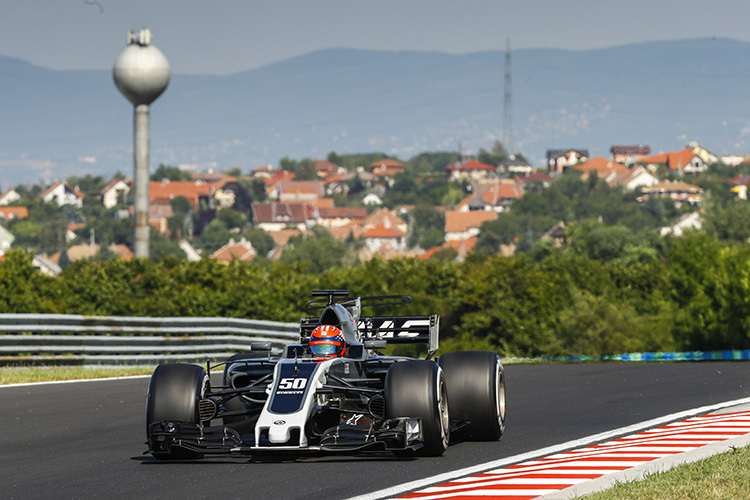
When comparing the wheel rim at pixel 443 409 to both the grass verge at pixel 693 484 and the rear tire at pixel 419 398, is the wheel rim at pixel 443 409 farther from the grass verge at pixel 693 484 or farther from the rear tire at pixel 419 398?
the grass verge at pixel 693 484

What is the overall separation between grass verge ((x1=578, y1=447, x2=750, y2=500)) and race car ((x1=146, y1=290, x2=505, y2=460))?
2251 mm

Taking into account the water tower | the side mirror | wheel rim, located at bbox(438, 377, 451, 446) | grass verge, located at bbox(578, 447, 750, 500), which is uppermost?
the water tower

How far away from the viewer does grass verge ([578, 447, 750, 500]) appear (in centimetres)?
835

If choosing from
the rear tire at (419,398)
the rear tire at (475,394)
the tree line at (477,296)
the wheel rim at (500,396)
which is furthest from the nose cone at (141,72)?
the rear tire at (419,398)

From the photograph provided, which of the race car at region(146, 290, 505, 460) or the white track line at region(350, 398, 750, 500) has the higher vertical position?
the race car at region(146, 290, 505, 460)

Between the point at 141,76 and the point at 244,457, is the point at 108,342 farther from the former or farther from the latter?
the point at 141,76

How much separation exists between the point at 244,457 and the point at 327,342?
1.62 meters

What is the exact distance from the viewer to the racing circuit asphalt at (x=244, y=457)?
9.50 m

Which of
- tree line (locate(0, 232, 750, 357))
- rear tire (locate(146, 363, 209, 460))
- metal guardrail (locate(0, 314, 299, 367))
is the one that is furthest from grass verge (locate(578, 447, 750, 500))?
tree line (locate(0, 232, 750, 357))

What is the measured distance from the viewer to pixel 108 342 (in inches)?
1003

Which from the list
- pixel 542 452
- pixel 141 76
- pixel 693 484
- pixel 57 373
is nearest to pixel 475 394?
pixel 542 452

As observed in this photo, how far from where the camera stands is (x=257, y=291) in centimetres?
6028

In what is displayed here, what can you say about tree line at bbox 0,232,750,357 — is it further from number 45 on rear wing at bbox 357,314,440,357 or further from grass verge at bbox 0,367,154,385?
number 45 on rear wing at bbox 357,314,440,357

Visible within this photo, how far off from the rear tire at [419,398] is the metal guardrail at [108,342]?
12.8 meters
